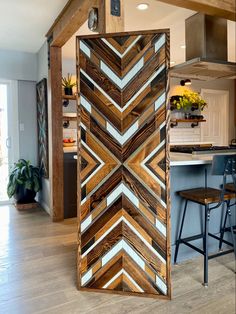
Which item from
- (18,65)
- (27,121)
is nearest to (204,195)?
(27,121)

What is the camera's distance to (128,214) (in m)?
2.01

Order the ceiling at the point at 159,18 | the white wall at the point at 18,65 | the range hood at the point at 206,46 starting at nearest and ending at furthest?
the ceiling at the point at 159,18
the range hood at the point at 206,46
the white wall at the point at 18,65

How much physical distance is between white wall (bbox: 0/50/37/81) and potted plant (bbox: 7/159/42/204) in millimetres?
1409

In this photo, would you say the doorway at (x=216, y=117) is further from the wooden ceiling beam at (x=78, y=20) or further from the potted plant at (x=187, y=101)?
the wooden ceiling beam at (x=78, y=20)

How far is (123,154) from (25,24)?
2390 millimetres

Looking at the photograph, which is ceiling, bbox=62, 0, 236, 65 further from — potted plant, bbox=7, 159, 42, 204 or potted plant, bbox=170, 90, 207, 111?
potted plant, bbox=7, 159, 42, 204

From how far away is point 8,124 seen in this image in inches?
181

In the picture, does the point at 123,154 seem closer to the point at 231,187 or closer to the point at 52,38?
the point at 231,187

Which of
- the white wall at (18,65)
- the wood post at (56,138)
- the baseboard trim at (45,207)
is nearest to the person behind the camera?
the wood post at (56,138)

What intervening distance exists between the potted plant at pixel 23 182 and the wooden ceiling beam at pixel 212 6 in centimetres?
303

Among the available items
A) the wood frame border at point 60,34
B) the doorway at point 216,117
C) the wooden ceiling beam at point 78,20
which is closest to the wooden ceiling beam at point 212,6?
the wood frame border at point 60,34

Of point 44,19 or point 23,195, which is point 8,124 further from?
point 44,19

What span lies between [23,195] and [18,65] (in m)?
2.10

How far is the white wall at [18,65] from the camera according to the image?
14.3ft
